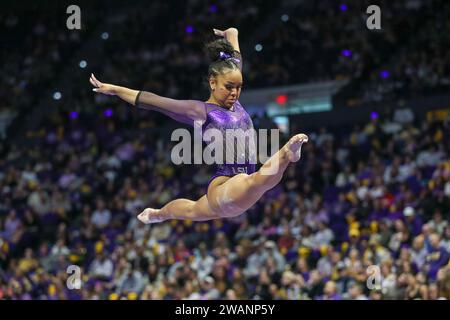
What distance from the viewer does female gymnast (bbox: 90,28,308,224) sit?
6.87m

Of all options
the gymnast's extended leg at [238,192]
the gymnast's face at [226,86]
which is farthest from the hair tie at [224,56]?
the gymnast's extended leg at [238,192]

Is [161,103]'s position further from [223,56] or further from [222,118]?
[223,56]

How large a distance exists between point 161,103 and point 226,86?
627 mm

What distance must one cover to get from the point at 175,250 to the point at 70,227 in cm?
303

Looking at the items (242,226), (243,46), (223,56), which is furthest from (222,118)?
(243,46)

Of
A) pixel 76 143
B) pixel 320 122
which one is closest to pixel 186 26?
pixel 76 143

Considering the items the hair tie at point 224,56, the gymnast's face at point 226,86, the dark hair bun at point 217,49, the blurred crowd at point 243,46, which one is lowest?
the gymnast's face at point 226,86

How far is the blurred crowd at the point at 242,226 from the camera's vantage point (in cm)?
1210

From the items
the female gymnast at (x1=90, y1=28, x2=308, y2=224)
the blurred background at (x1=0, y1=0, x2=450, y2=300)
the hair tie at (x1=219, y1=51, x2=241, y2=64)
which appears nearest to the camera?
the female gymnast at (x1=90, y1=28, x2=308, y2=224)

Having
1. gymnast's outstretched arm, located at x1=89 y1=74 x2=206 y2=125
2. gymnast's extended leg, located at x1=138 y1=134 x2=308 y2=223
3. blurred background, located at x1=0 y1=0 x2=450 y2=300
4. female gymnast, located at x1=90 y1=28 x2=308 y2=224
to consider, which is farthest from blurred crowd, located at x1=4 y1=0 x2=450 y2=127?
gymnast's outstretched arm, located at x1=89 y1=74 x2=206 y2=125

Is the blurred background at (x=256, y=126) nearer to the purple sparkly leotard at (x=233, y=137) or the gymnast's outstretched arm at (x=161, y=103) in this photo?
the purple sparkly leotard at (x=233, y=137)

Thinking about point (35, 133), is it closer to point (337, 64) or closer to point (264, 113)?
point (264, 113)

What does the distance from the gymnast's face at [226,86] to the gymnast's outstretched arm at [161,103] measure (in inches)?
8.9

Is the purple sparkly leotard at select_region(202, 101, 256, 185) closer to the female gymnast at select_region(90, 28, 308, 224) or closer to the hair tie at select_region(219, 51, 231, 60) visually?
the female gymnast at select_region(90, 28, 308, 224)
